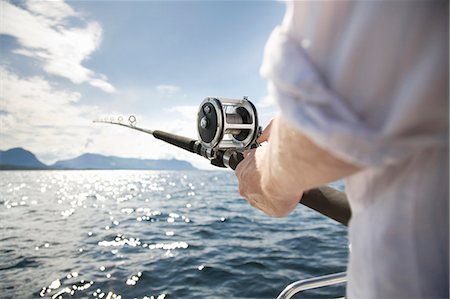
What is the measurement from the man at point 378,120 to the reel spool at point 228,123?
1089mm

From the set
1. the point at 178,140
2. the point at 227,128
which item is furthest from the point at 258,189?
the point at 178,140

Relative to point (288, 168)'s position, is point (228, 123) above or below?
above

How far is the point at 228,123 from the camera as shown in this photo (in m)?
1.81

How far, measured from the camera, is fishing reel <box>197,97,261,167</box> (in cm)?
180

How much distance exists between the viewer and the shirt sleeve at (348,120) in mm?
568

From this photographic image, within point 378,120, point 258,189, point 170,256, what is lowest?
point 170,256

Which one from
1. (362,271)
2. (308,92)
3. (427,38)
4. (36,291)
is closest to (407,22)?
(427,38)

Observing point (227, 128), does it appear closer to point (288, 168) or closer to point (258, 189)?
point (258, 189)

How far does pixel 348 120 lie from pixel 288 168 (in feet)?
0.66

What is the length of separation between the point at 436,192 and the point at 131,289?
18.6 feet

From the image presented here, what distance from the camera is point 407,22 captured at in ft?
1.77

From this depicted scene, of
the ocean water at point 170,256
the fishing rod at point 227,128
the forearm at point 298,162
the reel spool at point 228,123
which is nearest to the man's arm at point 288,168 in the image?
the forearm at point 298,162

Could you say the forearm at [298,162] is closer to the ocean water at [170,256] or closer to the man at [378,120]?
the man at [378,120]

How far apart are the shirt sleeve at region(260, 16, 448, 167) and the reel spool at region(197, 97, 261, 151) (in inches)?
45.3
